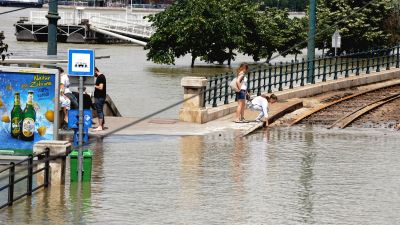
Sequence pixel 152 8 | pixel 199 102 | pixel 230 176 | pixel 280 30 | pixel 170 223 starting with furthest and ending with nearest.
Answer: pixel 152 8, pixel 280 30, pixel 199 102, pixel 230 176, pixel 170 223

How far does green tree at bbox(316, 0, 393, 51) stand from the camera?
88562 millimetres

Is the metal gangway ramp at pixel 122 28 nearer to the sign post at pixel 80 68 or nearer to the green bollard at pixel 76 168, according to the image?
the sign post at pixel 80 68

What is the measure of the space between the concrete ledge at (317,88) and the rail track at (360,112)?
1.28 m

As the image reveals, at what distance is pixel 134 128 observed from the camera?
2836 cm

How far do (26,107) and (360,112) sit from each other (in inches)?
530

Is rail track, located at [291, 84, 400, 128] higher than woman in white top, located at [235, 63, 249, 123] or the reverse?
the reverse

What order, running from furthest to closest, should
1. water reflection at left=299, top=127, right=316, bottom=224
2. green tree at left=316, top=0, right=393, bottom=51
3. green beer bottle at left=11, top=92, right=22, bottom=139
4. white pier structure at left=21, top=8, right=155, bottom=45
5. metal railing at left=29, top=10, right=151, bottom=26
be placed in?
metal railing at left=29, top=10, right=151, bottom=26, white pier structure at left=21, top=8, right=155, bottom=45, green tree at left=316, top=0, right=393, bottom=51, green beer bottle at left=11, top=92, right=22, bottom=139, water reflection at left=299, top=127, right=316, bottom=224

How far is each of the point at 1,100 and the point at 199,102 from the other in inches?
354

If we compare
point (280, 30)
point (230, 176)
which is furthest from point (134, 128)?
point (280, 30)

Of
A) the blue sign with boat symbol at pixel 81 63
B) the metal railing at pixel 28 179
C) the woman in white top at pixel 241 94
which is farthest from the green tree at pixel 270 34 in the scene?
the metal railing at pixel 28 179

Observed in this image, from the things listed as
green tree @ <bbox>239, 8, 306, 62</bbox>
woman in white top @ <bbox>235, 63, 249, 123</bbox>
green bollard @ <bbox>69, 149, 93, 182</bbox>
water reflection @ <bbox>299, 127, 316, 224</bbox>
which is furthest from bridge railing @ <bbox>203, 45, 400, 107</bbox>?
green tree @ <bbox>239, 8, 306, 62</bbox>

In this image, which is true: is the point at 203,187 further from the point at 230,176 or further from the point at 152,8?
the point at 152,8

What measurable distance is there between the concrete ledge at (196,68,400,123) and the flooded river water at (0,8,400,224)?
205 centimetres

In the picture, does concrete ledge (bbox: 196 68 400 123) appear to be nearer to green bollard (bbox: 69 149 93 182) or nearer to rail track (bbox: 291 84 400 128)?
rail track (bbox: 291 84 400 128)
